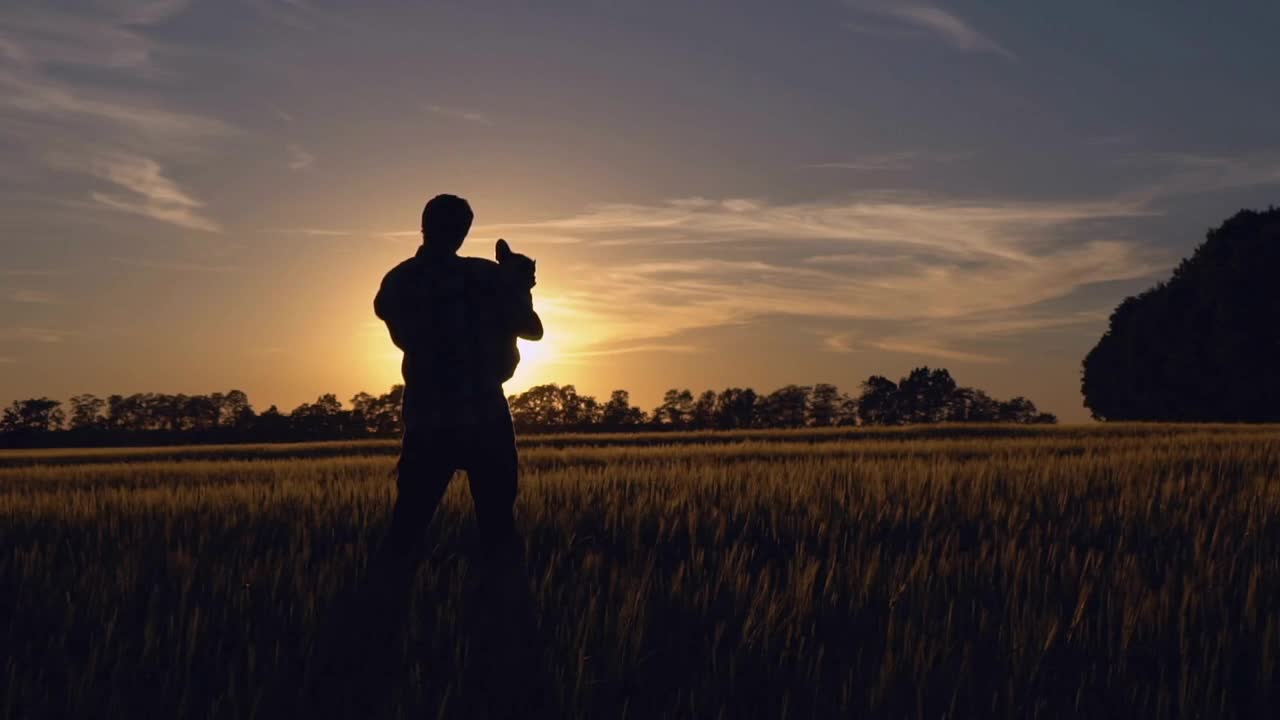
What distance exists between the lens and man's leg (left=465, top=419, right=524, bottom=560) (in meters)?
4.11

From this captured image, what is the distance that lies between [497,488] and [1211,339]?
54.8 m

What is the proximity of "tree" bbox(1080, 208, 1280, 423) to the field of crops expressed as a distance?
45.8 m

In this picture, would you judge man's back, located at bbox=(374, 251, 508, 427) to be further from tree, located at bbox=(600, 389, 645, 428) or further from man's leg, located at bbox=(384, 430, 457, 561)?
tree, located at bbox=(600, 389, 645, 428)

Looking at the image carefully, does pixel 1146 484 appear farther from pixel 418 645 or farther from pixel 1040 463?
pixel 418 645

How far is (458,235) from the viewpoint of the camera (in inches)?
166

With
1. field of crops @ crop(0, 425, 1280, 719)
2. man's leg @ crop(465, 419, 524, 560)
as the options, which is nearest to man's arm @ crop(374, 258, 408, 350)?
man's leg @ crop(465, 419, 524, 560)

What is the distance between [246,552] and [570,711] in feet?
13.1

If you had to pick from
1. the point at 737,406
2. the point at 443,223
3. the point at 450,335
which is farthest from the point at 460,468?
the point at 737,406

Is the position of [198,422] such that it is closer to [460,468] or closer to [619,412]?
[619,412]

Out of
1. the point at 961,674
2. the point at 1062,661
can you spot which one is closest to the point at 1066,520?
the point at 1062,661

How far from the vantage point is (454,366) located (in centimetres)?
410

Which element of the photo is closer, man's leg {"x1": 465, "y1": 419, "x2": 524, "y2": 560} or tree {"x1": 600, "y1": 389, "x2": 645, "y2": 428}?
man's leg {"x1": 465, "y1": 419, "x2": 524, "y2": 560}

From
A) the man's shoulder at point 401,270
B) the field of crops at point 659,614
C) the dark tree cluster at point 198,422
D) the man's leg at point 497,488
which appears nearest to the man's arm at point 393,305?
the man's shoulder at point 401,270

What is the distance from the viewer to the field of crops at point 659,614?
362cm
